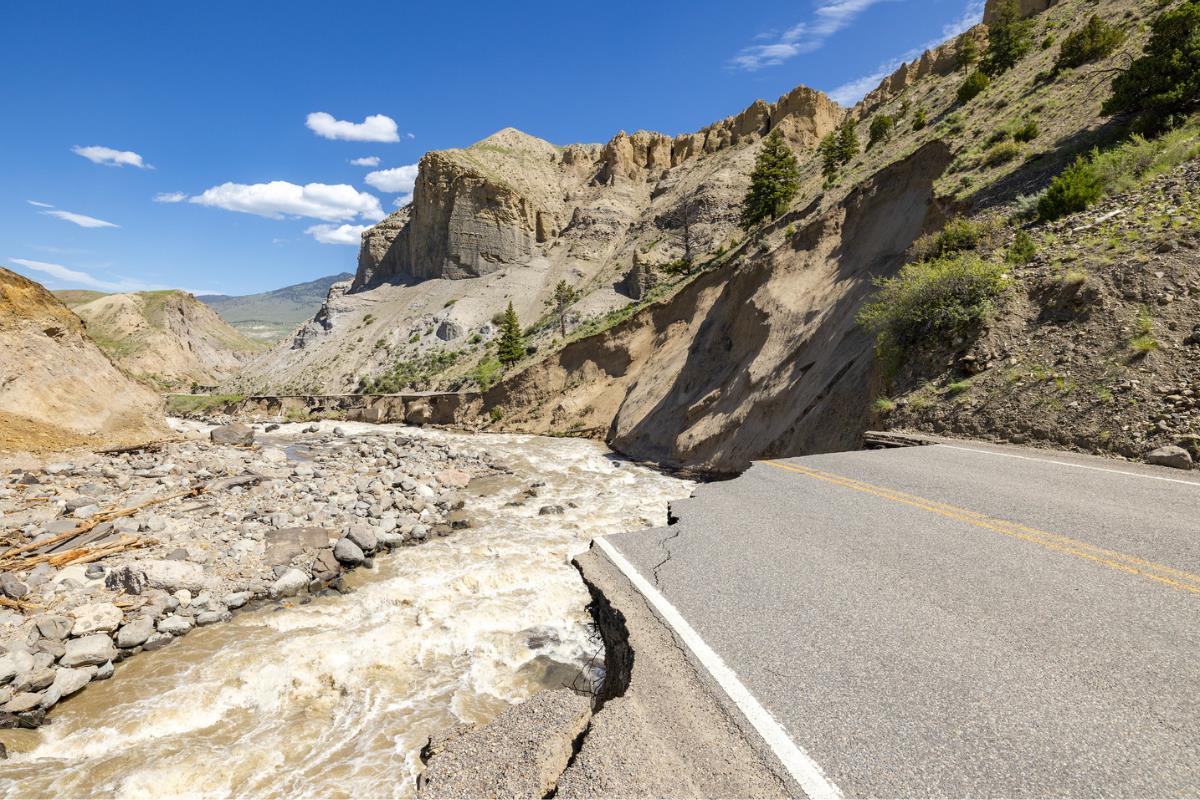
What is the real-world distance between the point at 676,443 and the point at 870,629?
64.1 ft

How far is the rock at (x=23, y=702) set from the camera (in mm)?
6477

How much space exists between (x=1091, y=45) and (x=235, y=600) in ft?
126

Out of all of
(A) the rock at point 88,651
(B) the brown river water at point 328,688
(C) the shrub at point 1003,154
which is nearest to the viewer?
(B) the brown river water at point 328,688

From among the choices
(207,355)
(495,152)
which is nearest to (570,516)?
(495,152)

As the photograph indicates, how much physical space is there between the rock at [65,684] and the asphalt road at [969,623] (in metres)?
7.88

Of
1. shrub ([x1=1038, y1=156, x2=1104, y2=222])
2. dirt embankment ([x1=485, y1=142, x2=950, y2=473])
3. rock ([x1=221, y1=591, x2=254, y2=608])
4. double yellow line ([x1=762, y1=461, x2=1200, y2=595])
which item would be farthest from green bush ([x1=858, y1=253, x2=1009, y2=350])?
rock ([x1=221, y1=591, x2=254, y2=608])

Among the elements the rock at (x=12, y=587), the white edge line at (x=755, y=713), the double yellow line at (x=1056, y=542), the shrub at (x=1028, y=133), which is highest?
the shrub at (x=1028, y=133)

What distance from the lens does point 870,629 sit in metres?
3.74

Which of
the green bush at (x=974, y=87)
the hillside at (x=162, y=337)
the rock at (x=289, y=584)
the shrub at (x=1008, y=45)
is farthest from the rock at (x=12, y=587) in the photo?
the hillside at (x=162, y=337)

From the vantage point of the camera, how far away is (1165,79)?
49.0 feet

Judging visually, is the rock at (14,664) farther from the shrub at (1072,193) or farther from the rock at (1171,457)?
the shrub at (1072,193)

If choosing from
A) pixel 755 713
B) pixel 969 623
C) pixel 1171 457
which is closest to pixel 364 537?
pixel 755 713

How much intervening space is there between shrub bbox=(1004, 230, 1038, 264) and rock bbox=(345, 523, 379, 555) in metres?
17.0

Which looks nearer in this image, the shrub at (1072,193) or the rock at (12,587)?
the rock at (12,587)
